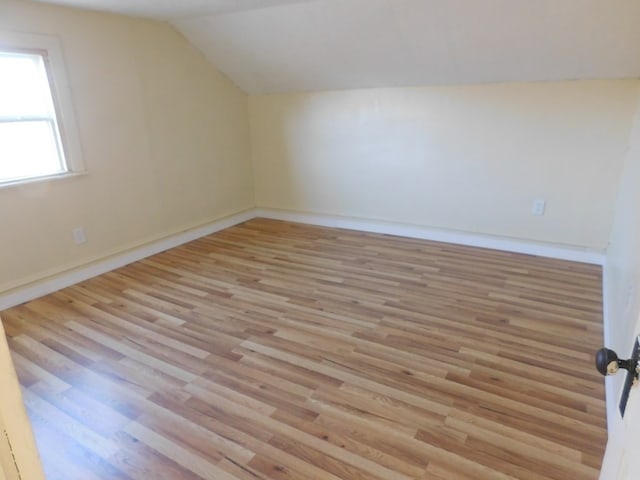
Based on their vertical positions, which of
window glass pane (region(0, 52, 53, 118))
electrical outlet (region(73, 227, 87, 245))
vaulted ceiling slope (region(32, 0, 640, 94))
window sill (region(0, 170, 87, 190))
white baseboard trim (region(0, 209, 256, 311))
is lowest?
white baseboard trim (region(0, 209, 256, 311))

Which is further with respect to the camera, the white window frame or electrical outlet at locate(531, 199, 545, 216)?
electrical outlet at locate(531, 199, 545, 216)

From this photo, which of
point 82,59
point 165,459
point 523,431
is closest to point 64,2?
point 82,59

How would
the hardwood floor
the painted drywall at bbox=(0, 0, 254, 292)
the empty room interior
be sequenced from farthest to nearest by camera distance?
1. the painted drywall at bbox=(0, 0, 254, 292)
2. the empty room interior
3. the hardwood floor

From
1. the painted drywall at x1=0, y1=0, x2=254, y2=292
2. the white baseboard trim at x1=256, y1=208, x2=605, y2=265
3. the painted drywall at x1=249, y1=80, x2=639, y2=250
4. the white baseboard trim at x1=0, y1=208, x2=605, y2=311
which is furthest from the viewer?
the white baseboard trim at x1=256, y1=208, x2=605, y2=265

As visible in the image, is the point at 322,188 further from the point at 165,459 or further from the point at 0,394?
the point at 0,394

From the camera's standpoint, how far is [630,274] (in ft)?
6.31

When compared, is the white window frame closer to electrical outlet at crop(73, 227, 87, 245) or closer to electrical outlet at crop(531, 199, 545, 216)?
electrical outlet at crop(73, 227, 87, 245)

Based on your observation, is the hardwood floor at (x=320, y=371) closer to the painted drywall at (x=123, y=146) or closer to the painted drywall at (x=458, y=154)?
the painted drywall at (x=123, y=146)

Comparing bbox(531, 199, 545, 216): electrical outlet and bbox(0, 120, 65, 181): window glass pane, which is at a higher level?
bbox(0, 120, 65, 181): window glass pane

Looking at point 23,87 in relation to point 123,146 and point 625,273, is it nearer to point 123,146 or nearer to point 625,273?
point 123,146

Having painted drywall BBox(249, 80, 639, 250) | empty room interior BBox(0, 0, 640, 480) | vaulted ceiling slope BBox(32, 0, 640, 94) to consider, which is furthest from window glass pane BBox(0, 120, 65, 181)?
painted drywall BBox(249, 80, 639, 250)

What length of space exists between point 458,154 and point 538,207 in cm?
80

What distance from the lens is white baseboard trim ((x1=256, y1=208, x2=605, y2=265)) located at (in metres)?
3.45

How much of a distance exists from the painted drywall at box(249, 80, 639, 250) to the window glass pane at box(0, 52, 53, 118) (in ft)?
7.12
